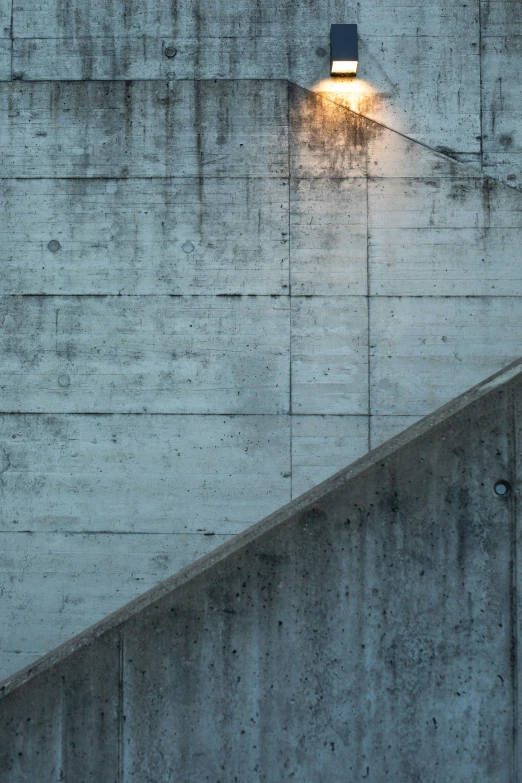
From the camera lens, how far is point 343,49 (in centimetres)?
753

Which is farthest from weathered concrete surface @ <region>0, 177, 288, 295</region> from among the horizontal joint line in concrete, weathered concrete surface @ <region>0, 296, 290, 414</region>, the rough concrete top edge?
the rough concrete top edge

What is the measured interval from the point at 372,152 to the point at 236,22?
223cm

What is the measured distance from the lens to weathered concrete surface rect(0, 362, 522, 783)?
5.20 metres

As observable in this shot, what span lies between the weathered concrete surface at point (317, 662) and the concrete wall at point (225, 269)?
2199 millimetres

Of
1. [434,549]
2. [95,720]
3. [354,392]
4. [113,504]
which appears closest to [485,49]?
[354,392]

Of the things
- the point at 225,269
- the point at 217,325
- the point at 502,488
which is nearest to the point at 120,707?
the point at 502,488

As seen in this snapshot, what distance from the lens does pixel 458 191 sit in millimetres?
7590

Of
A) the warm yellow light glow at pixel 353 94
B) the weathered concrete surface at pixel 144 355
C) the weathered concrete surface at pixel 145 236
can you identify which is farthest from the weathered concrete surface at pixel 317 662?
the warm yellow light glow at pixel 353 94

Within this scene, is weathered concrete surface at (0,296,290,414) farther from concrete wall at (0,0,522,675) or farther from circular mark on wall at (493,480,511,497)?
circular mark on wall at (493,480,511,497)

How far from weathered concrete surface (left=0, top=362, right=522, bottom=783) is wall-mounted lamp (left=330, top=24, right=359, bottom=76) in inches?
185

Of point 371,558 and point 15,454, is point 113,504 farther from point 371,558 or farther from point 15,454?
point 371,558

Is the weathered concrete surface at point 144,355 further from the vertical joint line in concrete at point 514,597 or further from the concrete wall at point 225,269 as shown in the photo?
the vertical joint line in concrete at point 514,597

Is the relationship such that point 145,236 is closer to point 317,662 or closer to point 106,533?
point 106,533

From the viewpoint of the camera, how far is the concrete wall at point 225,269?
7.47 meters
